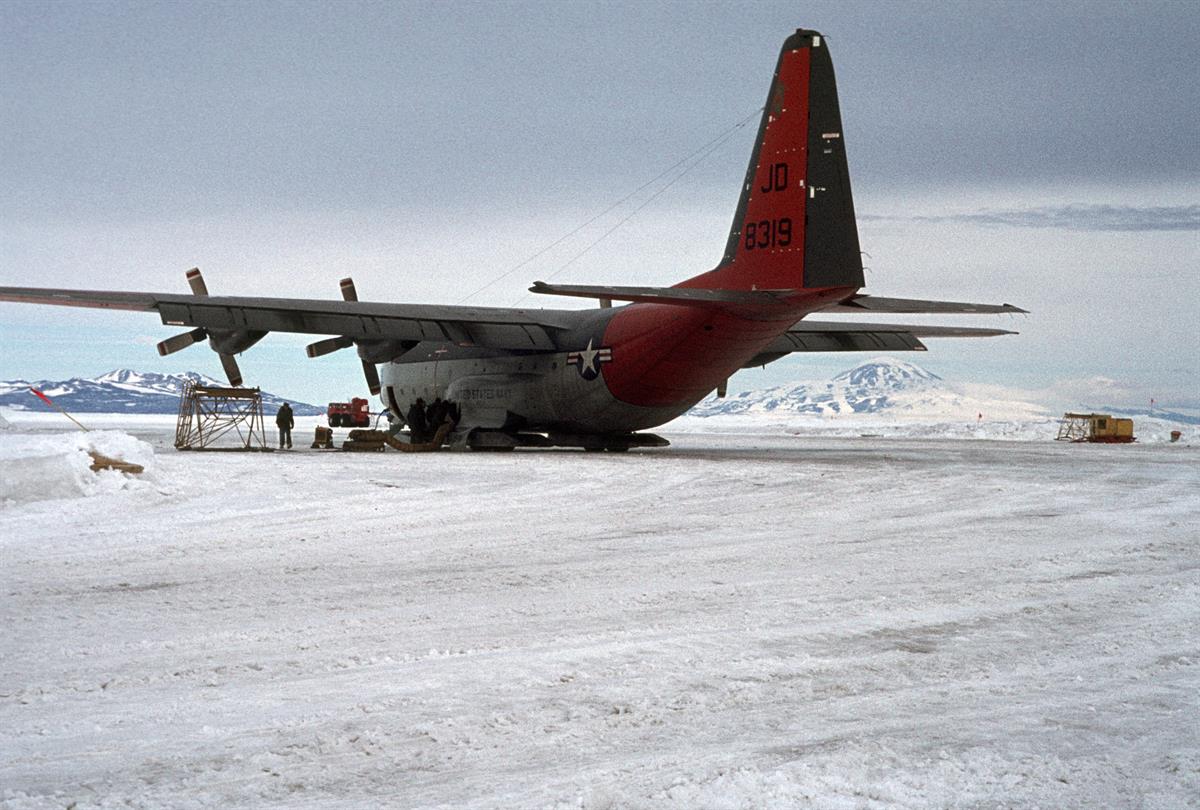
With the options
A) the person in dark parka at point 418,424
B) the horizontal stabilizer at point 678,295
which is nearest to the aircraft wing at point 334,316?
the person in dark parka at point 418,424

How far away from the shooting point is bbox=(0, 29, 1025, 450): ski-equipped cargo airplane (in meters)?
19.7

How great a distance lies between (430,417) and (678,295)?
11895 millimetres

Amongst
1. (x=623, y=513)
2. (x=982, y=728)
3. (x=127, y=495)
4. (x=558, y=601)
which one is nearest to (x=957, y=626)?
(x=982, y=728)

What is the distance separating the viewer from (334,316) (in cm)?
2394

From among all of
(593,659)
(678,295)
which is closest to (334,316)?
(678,295)

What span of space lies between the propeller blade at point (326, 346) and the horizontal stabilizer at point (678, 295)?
9669mm

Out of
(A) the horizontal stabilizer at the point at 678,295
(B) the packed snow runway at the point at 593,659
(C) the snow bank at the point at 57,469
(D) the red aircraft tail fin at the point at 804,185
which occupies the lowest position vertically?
(B) the packed snow runway at the point at 593,659

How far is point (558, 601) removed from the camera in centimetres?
692

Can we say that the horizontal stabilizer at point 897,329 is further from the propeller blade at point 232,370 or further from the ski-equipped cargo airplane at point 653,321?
the propeller blade at point 232,370

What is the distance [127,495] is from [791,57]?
14471mm

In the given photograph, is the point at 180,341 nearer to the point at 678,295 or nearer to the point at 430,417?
the point at 430,417

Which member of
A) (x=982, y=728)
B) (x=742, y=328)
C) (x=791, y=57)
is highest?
(x=791, y=57)

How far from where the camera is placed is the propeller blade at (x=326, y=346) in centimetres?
2631

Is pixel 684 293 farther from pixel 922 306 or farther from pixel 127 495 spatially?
pixel 127 495
